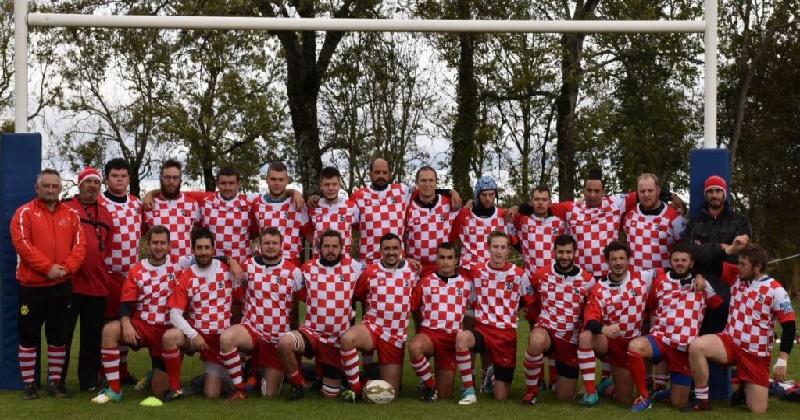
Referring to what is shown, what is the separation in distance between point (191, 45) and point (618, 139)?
31.8ft

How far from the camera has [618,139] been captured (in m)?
22.0

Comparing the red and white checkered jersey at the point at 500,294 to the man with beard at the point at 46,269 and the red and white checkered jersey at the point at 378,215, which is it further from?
the man with beard at the point at 46,269

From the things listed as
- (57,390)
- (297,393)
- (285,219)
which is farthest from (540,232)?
(57,390)

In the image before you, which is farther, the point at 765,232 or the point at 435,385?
the point at 765,232

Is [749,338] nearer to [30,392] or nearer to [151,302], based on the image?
[151,302]

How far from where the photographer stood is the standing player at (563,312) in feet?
23.5

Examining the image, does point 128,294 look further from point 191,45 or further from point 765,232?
point 765,232

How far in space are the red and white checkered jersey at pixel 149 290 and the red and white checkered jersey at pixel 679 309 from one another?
3.57m

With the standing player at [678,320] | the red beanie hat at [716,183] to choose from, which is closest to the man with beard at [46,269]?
the standing player at [678,320]

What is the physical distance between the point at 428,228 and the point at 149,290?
2236 mm

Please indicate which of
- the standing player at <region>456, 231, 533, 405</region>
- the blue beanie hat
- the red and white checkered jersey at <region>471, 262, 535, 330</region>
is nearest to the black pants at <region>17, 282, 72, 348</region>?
the standing player at <region>456, 231, 533, 405</region>

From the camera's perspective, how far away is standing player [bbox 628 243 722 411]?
6957 millimetres

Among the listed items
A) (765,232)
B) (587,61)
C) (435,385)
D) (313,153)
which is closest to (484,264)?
(435,385)

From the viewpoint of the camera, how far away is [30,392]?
6984 millimetres
